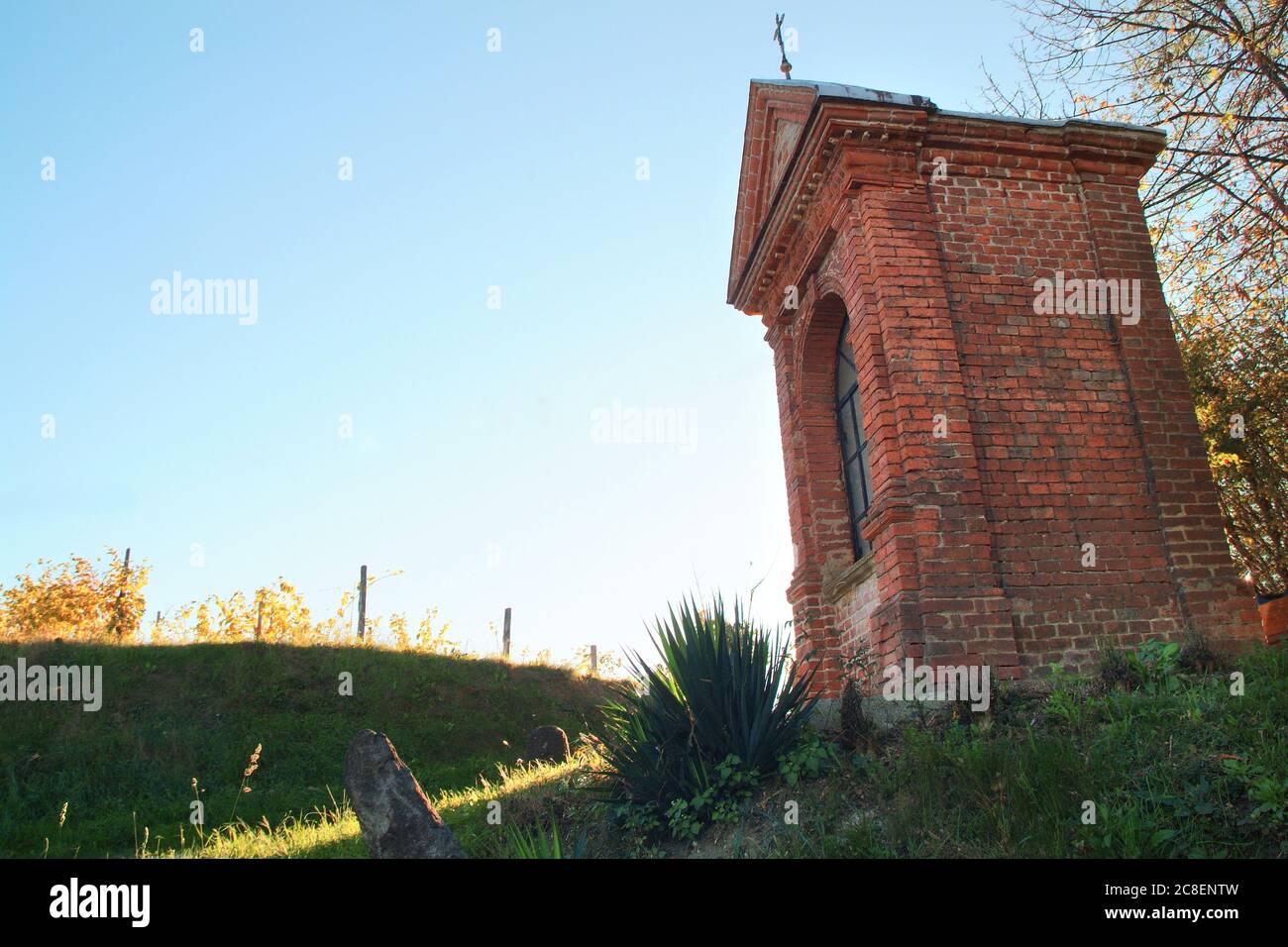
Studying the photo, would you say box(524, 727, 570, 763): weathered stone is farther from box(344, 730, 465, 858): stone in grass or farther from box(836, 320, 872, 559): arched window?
box(344, 730, 465, 858): stone in grass

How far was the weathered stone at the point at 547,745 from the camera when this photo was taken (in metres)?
11.9

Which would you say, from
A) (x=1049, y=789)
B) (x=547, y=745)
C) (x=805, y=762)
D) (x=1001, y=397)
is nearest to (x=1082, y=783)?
(x=1049, y=789)

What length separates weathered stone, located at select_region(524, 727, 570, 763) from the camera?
470 inches

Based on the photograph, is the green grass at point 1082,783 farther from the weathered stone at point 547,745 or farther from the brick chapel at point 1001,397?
the weathered stone at point 547,745

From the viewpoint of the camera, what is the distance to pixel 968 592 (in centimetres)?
698

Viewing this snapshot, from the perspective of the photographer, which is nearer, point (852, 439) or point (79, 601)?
point (852, 439)

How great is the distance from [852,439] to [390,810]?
19.6ft

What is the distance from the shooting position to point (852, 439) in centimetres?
955

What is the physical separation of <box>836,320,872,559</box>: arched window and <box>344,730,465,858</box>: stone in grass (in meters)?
5.25

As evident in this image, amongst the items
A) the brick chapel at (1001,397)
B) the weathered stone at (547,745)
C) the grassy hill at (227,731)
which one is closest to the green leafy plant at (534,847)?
the brick chapel at (1001,397)

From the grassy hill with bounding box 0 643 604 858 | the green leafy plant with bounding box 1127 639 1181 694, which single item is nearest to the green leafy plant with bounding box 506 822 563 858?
the green leafy plant with bounding box 1127 639 1181 694

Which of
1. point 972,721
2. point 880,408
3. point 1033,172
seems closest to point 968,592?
point 972,721

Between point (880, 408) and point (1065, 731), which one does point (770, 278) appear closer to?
point (880, 408)

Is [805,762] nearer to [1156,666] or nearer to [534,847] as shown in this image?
[534,847]
